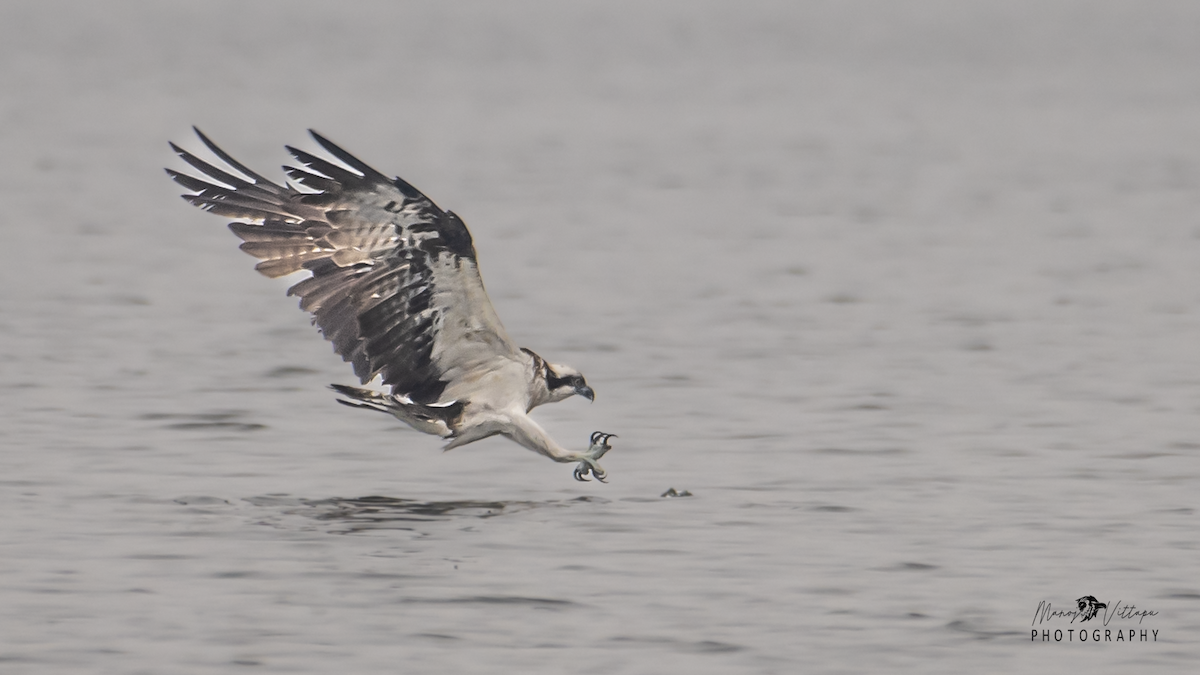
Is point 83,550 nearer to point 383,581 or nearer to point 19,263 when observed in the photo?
point 383,581

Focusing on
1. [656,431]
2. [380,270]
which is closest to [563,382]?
[380,270]

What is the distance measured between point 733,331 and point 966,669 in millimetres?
8573

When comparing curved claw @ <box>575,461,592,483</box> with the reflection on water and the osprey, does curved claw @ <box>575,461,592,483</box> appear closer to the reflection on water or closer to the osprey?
the osprey

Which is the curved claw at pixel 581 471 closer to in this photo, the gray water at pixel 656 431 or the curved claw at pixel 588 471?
the curved claw at pixel 588 471

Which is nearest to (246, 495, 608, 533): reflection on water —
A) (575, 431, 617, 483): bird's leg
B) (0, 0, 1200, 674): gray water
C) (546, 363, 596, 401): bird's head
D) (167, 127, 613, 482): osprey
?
(0, 0, 1200, 674): gray water

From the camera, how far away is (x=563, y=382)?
11.4 meters

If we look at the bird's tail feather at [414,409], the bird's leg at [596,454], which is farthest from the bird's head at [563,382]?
the bird's tail feather at [414,409]

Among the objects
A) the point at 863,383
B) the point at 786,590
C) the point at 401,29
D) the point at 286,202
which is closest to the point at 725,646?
the point at 786,590

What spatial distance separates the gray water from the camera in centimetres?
898

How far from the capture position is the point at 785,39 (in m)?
85.4

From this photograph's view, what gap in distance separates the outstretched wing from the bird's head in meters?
0.34

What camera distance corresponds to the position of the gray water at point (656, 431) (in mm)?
8977

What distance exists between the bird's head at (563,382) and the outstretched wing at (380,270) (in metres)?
0.34

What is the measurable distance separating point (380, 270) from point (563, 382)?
49.0 inches
